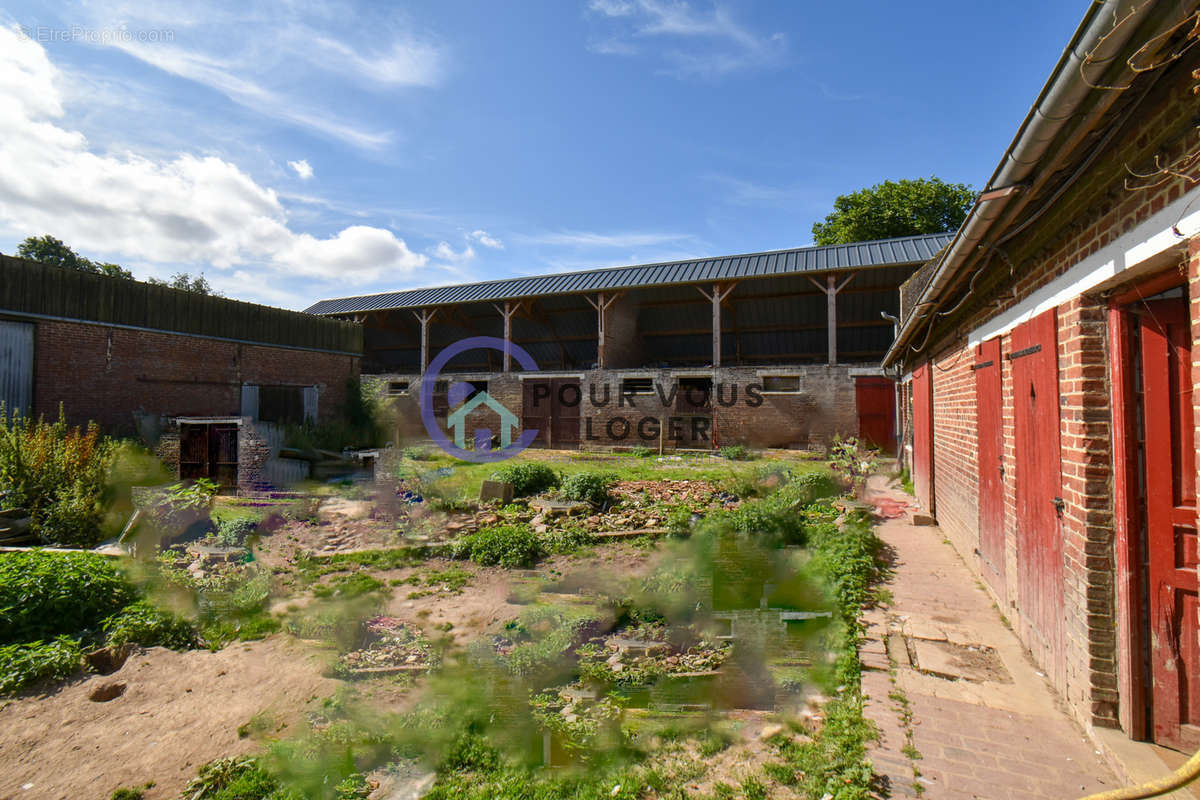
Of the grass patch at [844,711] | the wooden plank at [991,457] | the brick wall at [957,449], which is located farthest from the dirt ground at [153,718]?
the brick wall at [957,449]

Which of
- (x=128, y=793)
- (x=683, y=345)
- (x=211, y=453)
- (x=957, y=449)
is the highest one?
(x=683, y=345)

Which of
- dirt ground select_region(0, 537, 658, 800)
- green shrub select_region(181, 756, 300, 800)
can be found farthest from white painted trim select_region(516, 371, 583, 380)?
green shrub select_region(181, 756, 300, 800)

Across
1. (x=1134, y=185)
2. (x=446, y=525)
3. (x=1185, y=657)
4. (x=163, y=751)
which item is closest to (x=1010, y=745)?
(x=1185, y=657)

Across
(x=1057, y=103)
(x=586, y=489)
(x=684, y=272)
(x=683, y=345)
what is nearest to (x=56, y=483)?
(x=586, y=489)

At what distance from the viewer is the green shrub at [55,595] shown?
5160mm

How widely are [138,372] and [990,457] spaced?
707 inches

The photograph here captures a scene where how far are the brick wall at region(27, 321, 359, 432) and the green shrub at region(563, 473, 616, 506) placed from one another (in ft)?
38.2

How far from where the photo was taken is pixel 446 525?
8805 millimetres

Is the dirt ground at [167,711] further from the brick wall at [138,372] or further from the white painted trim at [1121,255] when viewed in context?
the brick wall at [138,372]

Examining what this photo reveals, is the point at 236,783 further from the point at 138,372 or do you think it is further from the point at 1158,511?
the point at 138,372

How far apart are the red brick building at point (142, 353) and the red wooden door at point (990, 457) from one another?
56.9ft

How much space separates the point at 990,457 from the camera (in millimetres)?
4824

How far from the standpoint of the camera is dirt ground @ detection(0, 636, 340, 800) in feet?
11.0

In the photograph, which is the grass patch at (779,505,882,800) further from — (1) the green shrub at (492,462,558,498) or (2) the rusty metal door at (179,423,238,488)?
(2) the rusty metal door at (179,423,238,488)
